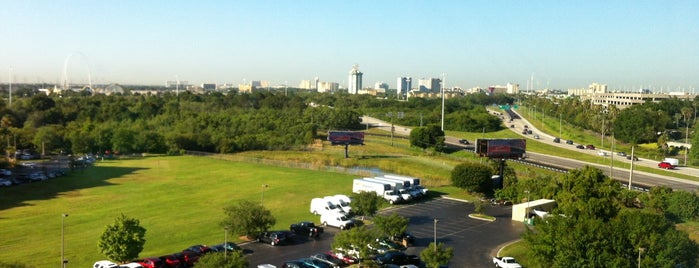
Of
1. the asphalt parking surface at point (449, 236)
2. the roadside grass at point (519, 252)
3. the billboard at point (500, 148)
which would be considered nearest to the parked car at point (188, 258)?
the asphalt parking surface at point (449, 236)

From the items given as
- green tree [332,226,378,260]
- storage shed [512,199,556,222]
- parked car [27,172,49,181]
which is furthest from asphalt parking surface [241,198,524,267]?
parked car [27,172,49,181]

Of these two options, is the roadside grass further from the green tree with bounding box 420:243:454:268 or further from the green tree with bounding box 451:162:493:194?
the green tree with bounding box 451:162:493:194

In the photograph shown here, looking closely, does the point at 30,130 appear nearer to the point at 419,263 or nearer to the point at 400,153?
the point at 400,153

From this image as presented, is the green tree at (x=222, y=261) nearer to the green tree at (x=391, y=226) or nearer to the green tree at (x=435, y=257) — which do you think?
the green tree at (x=435, y=257)

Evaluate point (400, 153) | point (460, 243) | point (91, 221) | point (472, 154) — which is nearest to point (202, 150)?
point (400, 153)

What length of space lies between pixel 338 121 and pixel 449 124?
1059 inches

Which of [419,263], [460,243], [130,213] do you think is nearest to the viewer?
[419,263]

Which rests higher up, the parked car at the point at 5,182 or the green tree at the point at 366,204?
the green tree at the point at 366,204

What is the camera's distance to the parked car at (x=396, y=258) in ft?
98.2

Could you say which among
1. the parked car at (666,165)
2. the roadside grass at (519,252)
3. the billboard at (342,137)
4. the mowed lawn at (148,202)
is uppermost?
the billboard at (342,137)

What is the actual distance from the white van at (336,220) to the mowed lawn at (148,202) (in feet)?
8.69

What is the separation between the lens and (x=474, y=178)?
51219mm

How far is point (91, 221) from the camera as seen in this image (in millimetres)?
42219

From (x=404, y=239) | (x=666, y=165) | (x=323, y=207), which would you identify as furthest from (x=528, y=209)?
(x=666, y=165)
